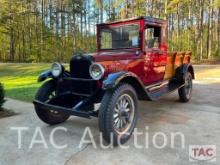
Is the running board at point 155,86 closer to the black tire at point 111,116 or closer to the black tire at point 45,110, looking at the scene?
the black tire at point 111,116

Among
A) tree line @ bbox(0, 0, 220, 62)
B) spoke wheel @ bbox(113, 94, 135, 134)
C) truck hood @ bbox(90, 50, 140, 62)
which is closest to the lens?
spoke wheel @ bbox(113, 94, 135, 134)

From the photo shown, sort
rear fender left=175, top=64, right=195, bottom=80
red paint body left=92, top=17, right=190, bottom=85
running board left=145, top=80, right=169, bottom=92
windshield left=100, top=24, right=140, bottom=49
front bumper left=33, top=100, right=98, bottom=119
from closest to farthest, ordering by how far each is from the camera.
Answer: front bumper left=33, top=100, right=98, bottom=119 → red paint body left=92, top=17, right=190, bottom=85 → windshield left=100, top=24, right=140, bottom=49 → running board left=145, top=80, right=169, bottom=92 → rear fender left=175, top=64, right=195, bottom=80

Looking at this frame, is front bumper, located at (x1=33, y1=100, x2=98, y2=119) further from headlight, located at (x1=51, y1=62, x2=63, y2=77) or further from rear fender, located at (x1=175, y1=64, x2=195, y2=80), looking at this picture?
rear fender, located at (x1=175, y1=64, x2=195, y2=80)

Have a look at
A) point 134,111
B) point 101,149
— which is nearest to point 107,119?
point 101,149

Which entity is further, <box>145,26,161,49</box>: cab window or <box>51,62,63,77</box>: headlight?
<box>145,26,161,49</box>: cab window

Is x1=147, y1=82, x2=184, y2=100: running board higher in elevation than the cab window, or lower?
lower

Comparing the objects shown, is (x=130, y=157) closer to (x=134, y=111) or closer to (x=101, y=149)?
(x=101, y=149)

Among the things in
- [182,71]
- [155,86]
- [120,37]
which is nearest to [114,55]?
[120,37]

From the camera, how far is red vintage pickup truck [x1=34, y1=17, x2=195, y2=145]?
147 inches

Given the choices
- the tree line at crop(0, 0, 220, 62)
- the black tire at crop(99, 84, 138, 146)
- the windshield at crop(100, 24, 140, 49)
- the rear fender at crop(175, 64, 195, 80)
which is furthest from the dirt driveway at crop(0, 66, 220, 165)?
the tree line at crop(0, 0, 220, 62)

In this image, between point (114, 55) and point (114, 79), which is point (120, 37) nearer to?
point (114, 55)

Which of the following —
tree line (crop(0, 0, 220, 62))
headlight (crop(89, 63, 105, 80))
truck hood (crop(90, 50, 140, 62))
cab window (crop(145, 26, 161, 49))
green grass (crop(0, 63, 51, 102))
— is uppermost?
tree line (crop(0, 0, 220, 62))

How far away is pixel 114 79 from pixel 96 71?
376mm

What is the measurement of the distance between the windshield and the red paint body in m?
0.08
